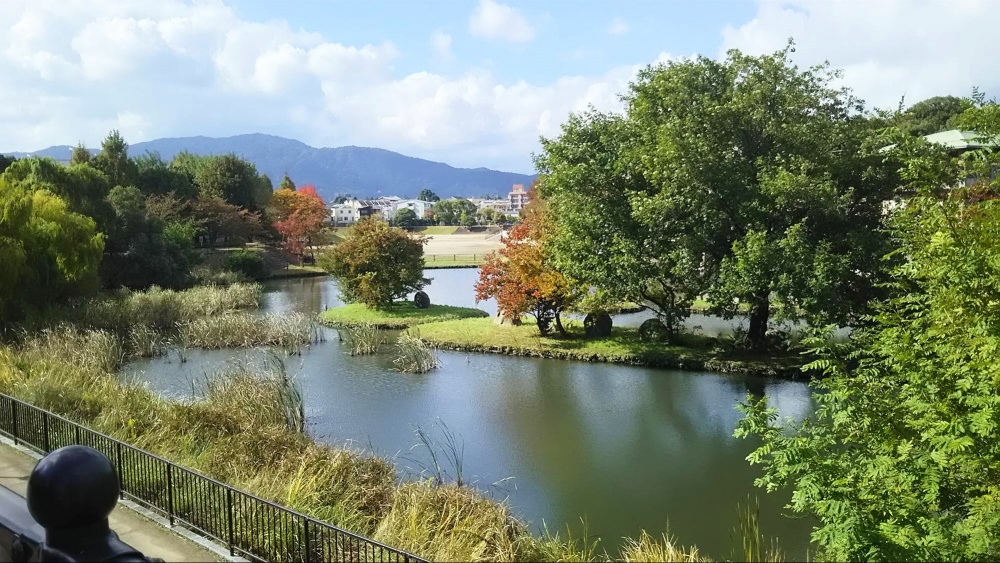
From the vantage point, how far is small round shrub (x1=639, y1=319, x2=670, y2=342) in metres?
20.8

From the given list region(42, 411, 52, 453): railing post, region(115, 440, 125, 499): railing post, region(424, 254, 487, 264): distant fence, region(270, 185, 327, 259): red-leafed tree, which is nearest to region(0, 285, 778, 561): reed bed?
region(115, 440, 125, 499): railing post

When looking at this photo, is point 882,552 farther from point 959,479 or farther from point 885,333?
point 885,333

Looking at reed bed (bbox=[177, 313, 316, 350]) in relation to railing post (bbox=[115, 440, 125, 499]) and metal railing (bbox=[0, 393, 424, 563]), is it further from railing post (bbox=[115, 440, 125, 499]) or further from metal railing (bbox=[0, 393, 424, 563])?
railing post (bbox=[115, 440, 125, 499])

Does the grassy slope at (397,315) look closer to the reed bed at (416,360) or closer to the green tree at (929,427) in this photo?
the reed bed at (416,360)

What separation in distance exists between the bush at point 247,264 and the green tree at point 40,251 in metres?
17.2

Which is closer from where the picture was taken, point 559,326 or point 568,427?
point 568,427

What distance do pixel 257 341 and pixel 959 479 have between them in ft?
62.3

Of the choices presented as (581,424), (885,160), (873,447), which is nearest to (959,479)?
(873,447)

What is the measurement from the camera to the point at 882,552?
6191 mm

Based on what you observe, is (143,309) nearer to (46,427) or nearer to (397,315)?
(397,315)

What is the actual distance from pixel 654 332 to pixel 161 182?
3750 cm

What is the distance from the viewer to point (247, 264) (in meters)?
41.6

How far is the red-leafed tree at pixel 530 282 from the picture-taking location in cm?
2114

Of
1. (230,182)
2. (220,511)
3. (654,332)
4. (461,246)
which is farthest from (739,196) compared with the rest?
(461,246)
